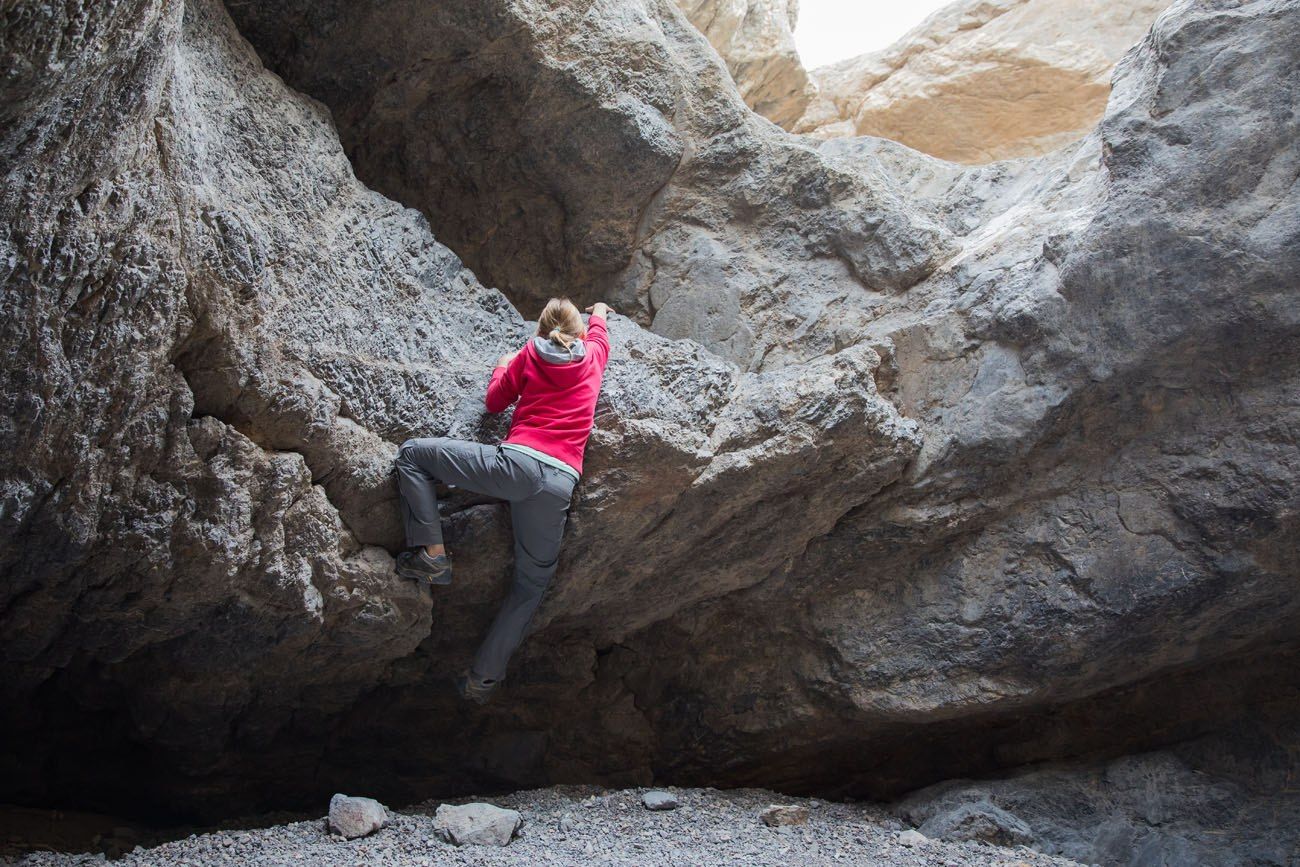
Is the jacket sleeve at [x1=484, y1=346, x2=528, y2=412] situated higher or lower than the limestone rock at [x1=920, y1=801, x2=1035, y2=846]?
higher

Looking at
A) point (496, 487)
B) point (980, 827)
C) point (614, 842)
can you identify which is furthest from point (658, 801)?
point (496, 487)

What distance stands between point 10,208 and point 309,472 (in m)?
1.36

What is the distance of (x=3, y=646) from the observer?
3.71 metres

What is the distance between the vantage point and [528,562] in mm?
4062

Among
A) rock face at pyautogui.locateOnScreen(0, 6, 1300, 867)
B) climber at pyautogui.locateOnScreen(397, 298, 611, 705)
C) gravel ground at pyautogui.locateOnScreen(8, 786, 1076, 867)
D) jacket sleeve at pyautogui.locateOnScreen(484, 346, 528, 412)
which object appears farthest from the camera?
jacket sleeve at pyautogui.locateOnScreen(484, 346, 528, 412)

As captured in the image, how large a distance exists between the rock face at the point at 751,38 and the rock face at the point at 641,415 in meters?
2.31

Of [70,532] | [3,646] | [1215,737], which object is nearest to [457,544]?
[70,532]

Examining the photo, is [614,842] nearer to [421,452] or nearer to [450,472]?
[450,472]

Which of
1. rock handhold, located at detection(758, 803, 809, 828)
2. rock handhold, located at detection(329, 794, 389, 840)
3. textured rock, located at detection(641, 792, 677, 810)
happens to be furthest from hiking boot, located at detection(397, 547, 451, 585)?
rock handhold, located at detection(758, 803, 809, 828)

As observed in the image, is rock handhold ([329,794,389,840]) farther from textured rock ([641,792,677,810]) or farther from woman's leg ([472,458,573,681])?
textured rock ([641,792,677,810])

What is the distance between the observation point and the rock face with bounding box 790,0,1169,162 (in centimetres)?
702

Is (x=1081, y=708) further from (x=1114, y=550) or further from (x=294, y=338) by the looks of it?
(x=294, y=338)

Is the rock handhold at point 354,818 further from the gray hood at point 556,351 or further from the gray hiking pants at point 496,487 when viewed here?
the gray hood at point 556,351

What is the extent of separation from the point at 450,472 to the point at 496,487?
0.57 ft
